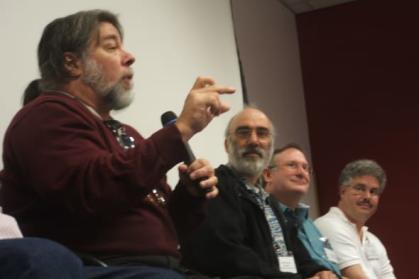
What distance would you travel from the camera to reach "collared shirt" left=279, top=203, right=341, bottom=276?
2701mm

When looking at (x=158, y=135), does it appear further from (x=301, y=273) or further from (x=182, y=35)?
(x=182, y=35)

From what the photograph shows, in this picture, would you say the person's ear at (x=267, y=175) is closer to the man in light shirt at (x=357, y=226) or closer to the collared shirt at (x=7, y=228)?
the man in light shirt at (x=357, y=226)

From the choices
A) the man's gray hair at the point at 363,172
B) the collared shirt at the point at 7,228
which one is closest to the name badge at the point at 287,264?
the collared shirt at the point at 7,228

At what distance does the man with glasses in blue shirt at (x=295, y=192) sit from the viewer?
277 cm

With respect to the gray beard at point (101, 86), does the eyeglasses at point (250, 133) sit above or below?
below

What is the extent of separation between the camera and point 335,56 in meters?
4.98

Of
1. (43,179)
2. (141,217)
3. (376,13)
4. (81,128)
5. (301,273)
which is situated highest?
(376,13)

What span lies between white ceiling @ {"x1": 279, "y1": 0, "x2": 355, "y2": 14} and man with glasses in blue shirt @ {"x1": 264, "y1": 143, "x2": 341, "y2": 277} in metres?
2.14

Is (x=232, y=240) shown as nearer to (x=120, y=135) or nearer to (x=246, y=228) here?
(x=246, y=228)

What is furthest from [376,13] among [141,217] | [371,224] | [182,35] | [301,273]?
[141,217]

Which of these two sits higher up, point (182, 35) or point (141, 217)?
point (182, 35)

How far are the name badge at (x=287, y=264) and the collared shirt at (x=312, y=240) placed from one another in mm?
416

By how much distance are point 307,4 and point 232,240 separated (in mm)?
3451

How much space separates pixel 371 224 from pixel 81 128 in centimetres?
383
